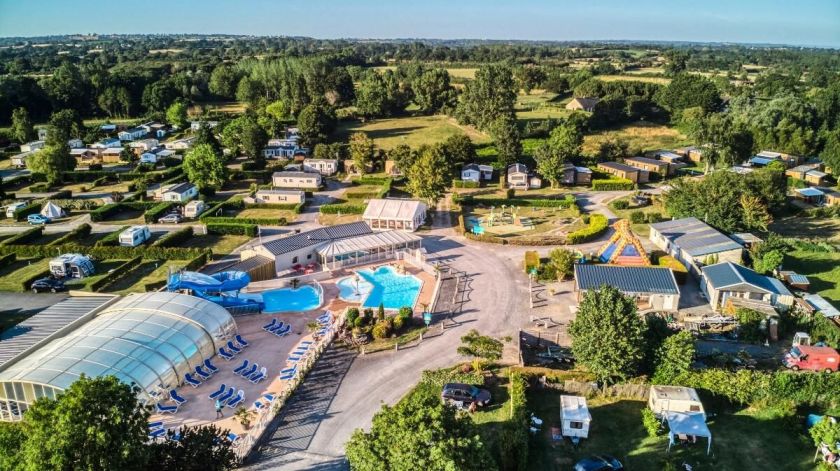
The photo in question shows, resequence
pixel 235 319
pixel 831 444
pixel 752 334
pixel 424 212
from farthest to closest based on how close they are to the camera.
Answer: pixel 424 212
pixel 235 319
pixel 752 334
pixel 831 444

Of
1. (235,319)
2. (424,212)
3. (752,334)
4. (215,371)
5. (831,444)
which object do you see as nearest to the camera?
(831,444)

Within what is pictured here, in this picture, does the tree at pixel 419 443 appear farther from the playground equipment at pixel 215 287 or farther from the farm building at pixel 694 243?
the farm building at pixel 694 243

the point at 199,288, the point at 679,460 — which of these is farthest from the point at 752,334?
the point at 199,288

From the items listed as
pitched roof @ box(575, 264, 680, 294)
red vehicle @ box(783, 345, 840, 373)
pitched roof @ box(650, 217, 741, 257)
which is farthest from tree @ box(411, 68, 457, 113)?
red vehicle @ box(783, 345, 840, 373)

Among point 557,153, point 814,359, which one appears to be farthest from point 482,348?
point 557,153

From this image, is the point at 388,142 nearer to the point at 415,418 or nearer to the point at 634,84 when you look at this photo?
the point at 634,84

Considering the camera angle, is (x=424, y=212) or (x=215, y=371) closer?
(x=215, y=371)

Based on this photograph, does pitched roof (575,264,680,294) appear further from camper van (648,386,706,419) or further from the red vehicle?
camper van (648,386,706,419)

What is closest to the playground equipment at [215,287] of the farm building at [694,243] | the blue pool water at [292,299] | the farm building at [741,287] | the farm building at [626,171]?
the blue pool water at [292,299]
